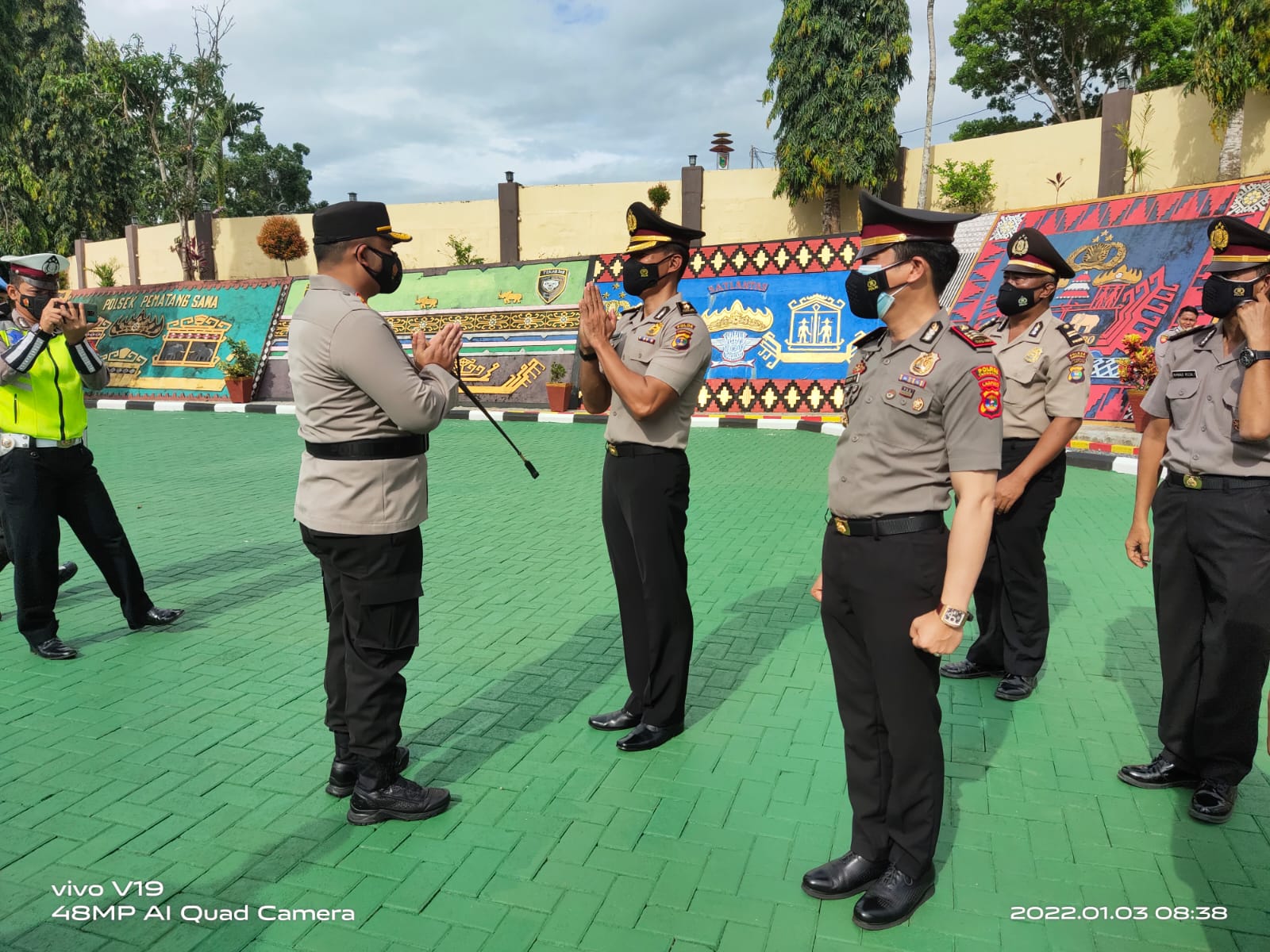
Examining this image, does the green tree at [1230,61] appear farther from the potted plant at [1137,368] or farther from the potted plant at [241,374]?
the potted plant at [241,374]

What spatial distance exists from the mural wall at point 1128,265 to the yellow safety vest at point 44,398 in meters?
10.0

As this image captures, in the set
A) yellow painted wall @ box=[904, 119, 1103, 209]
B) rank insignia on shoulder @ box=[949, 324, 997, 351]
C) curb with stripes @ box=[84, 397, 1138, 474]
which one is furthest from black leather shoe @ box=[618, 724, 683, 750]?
yellow painted wall @ box=[904, 119, 1103, 209]

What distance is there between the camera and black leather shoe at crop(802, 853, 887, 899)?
2566 mm

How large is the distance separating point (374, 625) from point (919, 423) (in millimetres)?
1891

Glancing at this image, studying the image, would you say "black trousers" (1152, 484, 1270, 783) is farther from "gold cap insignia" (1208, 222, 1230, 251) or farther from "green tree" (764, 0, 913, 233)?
"green tree" (764, 0, 913, 233)

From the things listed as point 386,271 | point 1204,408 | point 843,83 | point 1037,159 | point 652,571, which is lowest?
point 652,571

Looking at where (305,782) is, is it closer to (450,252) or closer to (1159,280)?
(1159,280)

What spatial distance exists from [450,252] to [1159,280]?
20.3 meters

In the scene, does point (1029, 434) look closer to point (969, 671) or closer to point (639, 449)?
point (969, 671)

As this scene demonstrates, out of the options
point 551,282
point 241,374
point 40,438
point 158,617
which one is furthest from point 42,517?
point 241,374

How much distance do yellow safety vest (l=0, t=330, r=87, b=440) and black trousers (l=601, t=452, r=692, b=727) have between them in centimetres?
303

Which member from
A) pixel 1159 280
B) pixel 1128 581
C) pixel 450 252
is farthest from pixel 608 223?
→ pixel 1128 581

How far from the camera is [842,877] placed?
8.46 feet

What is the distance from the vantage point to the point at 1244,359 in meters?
2.83
